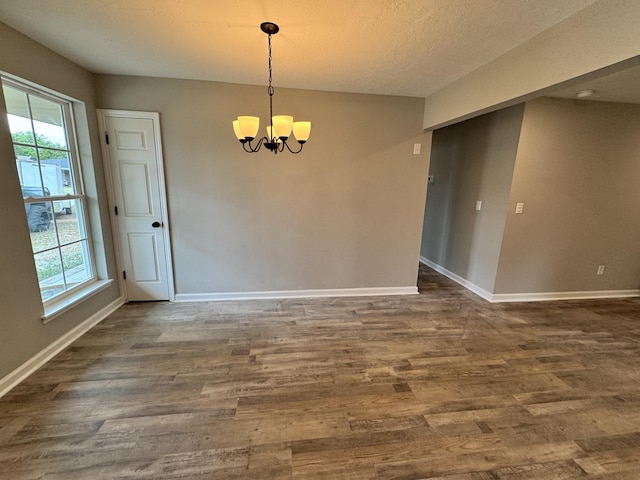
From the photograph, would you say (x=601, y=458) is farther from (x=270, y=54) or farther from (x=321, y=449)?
(x=270, y=54)

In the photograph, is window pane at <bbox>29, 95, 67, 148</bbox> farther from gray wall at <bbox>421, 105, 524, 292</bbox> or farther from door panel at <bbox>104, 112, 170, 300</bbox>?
gray wall at <bbox>421, 105, 524, 292</bbox>

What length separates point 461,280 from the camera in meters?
4.10

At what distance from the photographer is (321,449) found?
151 cm

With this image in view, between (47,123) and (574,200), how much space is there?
5704mm

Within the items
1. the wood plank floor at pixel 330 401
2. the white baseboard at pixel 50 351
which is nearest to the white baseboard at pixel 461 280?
the wood plank floor at pixel 330 401

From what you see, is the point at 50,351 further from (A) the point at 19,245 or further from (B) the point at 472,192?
(B) the point at 472,192

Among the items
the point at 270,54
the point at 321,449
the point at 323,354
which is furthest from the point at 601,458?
the point at 270,54

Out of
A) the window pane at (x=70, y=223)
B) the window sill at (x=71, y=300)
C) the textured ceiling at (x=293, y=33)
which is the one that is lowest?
the window sill at (x=71, y=300)

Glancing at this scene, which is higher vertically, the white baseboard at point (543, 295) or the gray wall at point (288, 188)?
the gray wall at point (288, 188)

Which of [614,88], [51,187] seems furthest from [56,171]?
[614,88]

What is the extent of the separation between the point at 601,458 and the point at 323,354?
5.81ft

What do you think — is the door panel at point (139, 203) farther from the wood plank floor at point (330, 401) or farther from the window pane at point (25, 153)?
the window pane at point (25, 153)

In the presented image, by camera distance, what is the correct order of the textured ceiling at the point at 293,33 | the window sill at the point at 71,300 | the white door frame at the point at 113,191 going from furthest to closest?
the white door frame at the point at 113,191
the window sill at the point at 71,300
the textured ceiling at the point at 293,33

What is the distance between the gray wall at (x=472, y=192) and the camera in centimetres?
331
